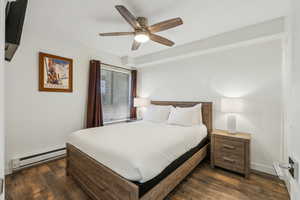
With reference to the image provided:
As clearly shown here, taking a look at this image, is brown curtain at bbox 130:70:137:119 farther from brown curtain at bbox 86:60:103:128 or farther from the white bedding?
the white bedding

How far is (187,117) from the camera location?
2633 millimetres

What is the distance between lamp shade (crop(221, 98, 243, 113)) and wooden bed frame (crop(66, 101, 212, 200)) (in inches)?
37.1

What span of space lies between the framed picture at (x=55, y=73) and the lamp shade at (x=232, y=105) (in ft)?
10.3

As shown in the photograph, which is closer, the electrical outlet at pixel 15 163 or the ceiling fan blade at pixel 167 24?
the ceiling fan blade at pixel 167 24

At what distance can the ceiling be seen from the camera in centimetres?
171

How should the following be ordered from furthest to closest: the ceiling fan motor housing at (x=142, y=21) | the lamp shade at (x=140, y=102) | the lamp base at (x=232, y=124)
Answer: the lamp shade at (x=140, y=102) < the lamp base at (x=232, y=124) < the ceiling fan motor housing at (x=142, y=21)

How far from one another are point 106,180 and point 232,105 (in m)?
2.22

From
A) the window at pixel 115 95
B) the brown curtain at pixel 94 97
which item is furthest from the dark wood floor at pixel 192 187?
the window at pixel 115 95

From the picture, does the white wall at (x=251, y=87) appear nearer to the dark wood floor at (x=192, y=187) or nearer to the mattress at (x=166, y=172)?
the dark wood floor at (x=192, y=187)

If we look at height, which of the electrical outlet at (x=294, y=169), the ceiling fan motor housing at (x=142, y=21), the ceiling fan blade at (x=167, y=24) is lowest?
the electrical outlet at (x=294, y=169)

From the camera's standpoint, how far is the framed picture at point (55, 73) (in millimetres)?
2521

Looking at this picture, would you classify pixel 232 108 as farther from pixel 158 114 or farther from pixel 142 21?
pixel 142 21

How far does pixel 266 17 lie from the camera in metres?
1.96

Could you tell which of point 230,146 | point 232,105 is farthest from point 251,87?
point 230,146
